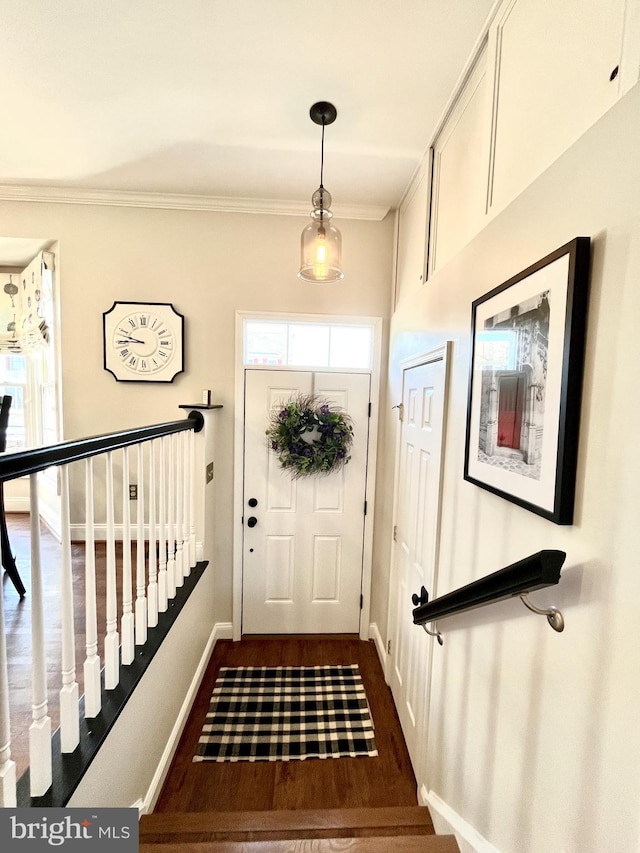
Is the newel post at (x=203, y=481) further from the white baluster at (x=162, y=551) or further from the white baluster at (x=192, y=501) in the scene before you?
the white baluster at (x=162, y=551)

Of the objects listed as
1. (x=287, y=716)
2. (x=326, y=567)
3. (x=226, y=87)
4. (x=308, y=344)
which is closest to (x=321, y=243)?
(x=226, y=87)

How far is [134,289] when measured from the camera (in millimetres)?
2629

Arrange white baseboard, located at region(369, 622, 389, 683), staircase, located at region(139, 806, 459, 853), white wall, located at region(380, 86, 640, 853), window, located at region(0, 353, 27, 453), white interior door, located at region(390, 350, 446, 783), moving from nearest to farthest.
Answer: white wall, located at region(380, 86, 640, 853), staircase, located at region(139, 806, 459, 853), white interior door, located at region(390, 350, 446, 783), white baseboard, located at region(369, 622, 389, 683), window, located at region(0, 353, 27, 453)

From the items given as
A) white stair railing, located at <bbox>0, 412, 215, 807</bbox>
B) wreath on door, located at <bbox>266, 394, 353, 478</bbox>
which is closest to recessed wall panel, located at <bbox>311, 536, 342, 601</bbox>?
wreath on door, located at <bbox>266, 394, 353, 478</bbox>

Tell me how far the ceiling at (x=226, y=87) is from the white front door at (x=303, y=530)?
1373 mm

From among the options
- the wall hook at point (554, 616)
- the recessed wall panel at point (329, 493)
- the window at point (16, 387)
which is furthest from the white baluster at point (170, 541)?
the window at point (16, 387)

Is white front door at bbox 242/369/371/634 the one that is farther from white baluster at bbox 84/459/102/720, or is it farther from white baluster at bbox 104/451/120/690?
white baluster at bbox 84/459/102/720

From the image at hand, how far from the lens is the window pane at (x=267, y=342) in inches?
106

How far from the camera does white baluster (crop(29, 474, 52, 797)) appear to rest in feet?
2.93

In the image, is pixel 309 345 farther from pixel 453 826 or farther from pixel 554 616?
pixel 453 826

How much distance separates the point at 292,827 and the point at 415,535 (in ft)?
4.26

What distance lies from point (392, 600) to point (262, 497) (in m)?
1.15

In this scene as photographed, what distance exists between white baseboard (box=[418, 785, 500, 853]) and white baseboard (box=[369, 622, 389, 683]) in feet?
2.57

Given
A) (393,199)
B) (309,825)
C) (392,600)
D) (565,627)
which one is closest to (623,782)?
(565,627)
